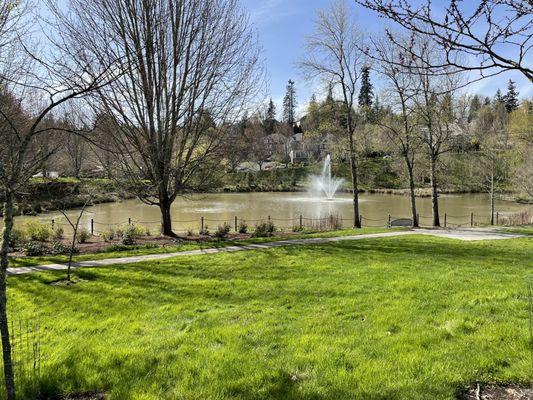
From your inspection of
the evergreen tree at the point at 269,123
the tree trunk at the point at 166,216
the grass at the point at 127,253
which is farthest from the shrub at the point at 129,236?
the evergreen tree at the point at 269,123

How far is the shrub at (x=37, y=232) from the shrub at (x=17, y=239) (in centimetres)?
23

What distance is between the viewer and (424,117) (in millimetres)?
17891

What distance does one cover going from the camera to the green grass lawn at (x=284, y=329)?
332 cm

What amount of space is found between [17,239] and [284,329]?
479 inches

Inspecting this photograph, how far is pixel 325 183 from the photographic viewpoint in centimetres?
5559

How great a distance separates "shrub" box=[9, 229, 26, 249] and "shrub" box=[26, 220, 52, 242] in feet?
0.74

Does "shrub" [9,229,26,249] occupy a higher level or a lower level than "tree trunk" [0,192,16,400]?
lower

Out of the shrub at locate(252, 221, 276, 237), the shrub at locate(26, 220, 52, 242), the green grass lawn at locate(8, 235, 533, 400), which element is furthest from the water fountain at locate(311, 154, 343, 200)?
the green grass lawn at locate(8, 235, 533, 400)

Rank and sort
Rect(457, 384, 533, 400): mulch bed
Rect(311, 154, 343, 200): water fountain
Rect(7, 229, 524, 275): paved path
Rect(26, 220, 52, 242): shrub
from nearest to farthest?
Rect(457, 384, 533, 400): mulch bed
Rect(7, 229, 524, 275): paved path
Rect(26, 220, 52, 242): shrub
Rect(311, 154, 343, 200): water fountain

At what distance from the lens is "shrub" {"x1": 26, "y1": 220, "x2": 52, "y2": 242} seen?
13.9m

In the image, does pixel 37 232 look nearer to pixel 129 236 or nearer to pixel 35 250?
pixel 35 250

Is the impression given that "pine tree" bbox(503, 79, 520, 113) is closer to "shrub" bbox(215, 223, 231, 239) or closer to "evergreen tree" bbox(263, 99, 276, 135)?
"evergreen tree" bbox(263, 99, 276, 135)

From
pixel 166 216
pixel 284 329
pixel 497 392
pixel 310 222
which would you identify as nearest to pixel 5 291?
pixel 284 329

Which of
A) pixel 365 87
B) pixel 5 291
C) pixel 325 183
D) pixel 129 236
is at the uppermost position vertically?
pixel 365 87
